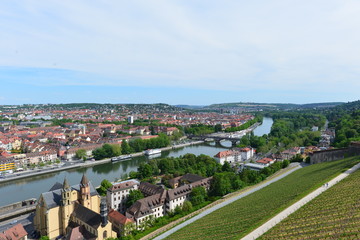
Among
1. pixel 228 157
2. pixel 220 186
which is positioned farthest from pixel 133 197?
pixel 228 157

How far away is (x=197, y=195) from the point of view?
16938mm

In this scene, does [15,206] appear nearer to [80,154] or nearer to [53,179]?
[53,179]

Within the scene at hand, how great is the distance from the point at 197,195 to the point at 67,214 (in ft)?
25.8

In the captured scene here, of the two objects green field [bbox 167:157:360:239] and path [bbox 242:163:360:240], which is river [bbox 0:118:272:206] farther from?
path [bbox 242:163:360:240]

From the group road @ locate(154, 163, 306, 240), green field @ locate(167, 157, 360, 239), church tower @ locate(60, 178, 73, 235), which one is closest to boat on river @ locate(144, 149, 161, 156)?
road @ locate(154, 163, 306, 240)

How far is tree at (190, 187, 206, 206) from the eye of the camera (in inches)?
654

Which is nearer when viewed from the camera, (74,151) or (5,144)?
(74,151)

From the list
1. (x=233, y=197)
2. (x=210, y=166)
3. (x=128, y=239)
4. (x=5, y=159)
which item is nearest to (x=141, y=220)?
(x=128, y=239)

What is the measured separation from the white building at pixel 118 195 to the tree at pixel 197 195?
422 cm

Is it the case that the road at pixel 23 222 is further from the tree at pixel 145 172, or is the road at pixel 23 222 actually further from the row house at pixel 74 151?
the row house at pixel 74 151

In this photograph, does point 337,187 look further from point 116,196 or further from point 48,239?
point 48,239

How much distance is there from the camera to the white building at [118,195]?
54.8 ft

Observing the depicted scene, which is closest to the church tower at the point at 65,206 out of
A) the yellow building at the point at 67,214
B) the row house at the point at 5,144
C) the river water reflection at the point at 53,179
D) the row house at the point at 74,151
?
the yellow building at the point at 67,214

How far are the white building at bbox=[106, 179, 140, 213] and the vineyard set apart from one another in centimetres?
1079
